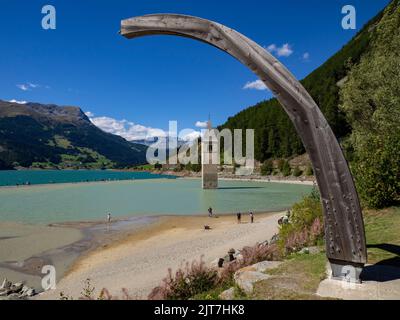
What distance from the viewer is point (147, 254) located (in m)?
24.6

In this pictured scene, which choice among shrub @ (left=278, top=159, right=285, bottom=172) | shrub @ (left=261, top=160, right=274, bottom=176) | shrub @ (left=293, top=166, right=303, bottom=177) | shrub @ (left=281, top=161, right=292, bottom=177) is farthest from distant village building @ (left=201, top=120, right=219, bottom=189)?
shrub @ (left=261, top=160, right=274, bottom=176)

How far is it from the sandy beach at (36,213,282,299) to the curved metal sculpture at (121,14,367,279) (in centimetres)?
861

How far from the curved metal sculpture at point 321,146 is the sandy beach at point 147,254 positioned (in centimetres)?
861

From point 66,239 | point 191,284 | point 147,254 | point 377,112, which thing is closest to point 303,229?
point 191,284

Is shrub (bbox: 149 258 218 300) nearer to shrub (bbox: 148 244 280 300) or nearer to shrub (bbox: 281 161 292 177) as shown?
shrub (bbox: 148 244 280 300)

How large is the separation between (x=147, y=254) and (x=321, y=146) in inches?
787

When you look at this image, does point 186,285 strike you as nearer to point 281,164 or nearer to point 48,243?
point 48,243

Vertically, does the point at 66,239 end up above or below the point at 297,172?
below

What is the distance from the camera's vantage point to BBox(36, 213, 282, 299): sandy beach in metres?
17.0

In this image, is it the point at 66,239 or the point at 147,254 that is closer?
the point at 147,254

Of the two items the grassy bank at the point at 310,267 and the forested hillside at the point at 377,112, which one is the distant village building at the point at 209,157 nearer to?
the forested hillside at the point at 377,112
